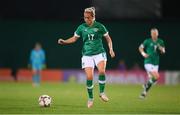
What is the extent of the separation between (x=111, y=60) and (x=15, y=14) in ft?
22.5

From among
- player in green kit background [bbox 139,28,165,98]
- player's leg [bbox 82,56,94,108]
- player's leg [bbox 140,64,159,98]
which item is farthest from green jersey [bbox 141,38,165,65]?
player's leg [bbox 82,56,94,108]

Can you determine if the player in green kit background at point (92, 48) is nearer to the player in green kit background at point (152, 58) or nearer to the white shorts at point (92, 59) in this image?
the white shorts at point (92, 59)

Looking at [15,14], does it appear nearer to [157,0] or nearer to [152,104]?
[157,0]

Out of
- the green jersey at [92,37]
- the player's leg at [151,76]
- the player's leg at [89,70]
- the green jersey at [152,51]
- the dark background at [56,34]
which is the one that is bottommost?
the dark background at [56,34]

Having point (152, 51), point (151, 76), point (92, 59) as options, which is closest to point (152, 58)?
point (152, 51)

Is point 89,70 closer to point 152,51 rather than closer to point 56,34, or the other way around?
point 152,51

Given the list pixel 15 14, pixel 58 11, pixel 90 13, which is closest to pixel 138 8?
pixel 58 11

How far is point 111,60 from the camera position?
135ft

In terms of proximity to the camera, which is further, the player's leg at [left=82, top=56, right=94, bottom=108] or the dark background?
the dark background

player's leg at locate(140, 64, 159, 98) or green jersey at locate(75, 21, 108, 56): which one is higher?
green jersey at locate(75, 21, 108, 56)

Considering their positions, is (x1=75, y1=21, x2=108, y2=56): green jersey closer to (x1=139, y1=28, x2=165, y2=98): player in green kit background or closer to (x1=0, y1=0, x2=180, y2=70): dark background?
(x1=139, y1=28, x2=165, y2=98): player in green kit background

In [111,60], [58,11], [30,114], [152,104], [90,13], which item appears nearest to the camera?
[30,114]

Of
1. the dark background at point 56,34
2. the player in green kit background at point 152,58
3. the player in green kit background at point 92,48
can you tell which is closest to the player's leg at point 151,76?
the player in green kit background at point 152,58

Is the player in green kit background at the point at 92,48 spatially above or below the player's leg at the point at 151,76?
above
